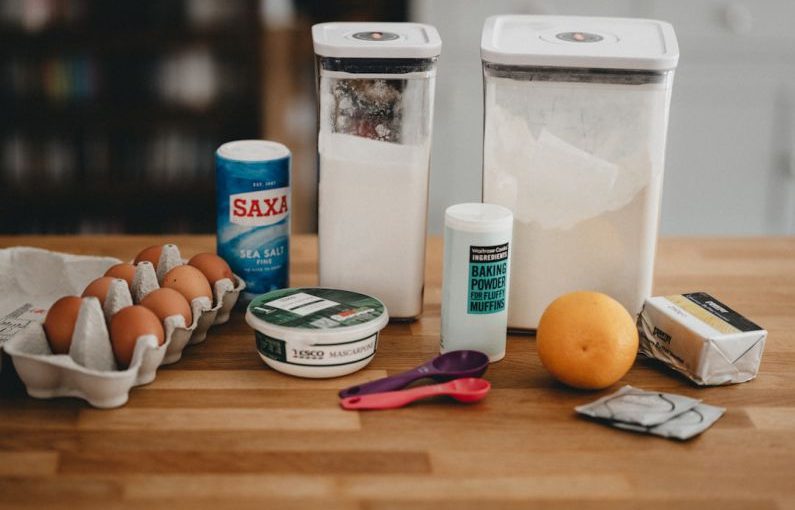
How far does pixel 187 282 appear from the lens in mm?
1188

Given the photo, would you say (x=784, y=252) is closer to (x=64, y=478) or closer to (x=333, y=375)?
(x=333, y=375)

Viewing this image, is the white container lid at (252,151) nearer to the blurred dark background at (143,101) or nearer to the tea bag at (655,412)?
the tea bag at (655,412)

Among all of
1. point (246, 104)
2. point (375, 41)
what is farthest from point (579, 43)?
point (246, 104)

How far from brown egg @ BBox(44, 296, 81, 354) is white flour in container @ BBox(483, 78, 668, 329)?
1.64ft

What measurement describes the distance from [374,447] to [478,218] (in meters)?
0.29

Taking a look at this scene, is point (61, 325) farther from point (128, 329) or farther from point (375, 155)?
point (375, 155)

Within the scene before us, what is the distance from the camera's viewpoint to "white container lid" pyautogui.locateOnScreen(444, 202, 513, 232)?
3.67ft

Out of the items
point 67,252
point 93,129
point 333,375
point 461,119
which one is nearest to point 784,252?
point 333,375

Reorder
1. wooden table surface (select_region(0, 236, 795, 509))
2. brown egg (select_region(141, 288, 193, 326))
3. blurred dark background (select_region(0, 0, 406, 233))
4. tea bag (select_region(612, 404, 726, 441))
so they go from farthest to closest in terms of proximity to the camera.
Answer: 1. blurred dark background (select_region(0, 0, 406, 233))
2. brown egg (select_region(141, 288, 193, 326))
3. tea bag (select_region(612, 404, 726, 441))
4. wooden table surface (select_region(0, 236, 795, 509))

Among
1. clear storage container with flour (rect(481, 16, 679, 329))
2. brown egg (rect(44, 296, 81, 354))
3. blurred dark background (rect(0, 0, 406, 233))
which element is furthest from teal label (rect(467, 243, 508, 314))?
blurred dark background (rect(0, 0, 406, 233))

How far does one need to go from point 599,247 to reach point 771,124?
6.26ft

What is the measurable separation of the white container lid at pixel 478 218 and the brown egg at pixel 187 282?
11.9 inches

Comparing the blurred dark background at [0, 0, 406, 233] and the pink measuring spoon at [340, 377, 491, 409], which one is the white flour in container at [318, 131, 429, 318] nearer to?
the pink measuring spoon at [340, 377, 491, 409]

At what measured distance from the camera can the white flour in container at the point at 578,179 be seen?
118 cm
